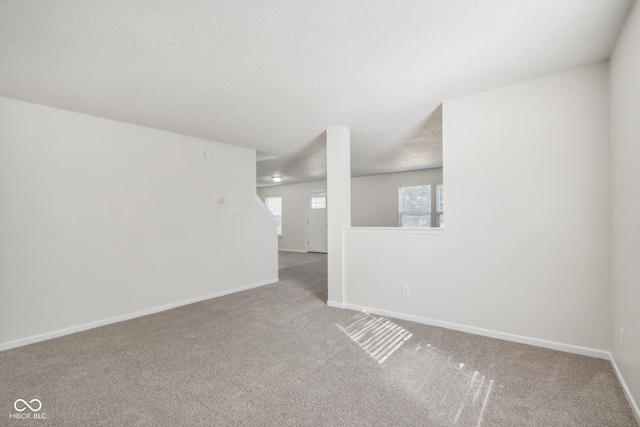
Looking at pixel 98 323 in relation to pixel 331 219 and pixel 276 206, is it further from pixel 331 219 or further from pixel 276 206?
pixel 276 206

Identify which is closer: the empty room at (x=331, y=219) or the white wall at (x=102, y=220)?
the empty room at (x=331, y=219)

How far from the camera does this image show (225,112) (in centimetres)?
321

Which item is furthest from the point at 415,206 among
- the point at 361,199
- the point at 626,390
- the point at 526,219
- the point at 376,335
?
the point at 626,390

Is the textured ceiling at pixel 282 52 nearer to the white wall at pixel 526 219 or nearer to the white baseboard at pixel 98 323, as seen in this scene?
the white wall at pixel 526 219

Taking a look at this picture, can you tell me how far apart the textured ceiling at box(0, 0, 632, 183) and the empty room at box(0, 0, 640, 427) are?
0.02 m

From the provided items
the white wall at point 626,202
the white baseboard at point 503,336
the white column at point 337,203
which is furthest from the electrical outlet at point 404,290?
the white wall at point 626,202

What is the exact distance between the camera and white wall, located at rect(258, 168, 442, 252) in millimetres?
7723

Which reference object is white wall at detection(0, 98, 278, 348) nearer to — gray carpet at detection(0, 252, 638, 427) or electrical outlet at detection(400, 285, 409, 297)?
gray carpet at detection(0, 252, 638, 427)

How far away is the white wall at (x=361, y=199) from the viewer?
772 cm

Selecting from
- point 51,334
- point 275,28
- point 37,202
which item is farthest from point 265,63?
point 51,334

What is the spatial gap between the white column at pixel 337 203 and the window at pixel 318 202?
5160 mm

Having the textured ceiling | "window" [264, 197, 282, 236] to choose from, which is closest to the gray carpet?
the textured ceiling

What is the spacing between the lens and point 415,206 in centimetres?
761

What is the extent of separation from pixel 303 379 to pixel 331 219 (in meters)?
2.14
